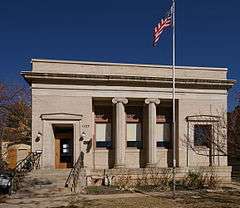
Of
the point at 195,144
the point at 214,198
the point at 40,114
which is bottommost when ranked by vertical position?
the point at 214,198

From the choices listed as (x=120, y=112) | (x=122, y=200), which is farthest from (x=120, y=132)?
(x=122, y=200)

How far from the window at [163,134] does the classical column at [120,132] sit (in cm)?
272

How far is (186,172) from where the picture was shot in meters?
26.8

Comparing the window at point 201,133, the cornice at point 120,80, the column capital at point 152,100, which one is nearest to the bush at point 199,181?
the window at point 201,133

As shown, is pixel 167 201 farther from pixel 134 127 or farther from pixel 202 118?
pixel 202 118

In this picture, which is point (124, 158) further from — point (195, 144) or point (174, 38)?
point (174, 38)

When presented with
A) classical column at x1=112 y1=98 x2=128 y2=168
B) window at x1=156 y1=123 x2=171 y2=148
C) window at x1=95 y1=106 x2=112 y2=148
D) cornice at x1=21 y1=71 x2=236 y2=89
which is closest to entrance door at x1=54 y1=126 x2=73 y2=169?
window at x1=95 y1=106 x2=112 y2=148

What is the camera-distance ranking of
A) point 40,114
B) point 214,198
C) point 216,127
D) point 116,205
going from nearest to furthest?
point 116,205 < point 214,198 < point 40,114 < point 216,127

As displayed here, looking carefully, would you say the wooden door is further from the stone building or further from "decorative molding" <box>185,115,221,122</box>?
"decorative molding" <box>185,115,221,122</box>

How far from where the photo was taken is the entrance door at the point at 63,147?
26.8 metres

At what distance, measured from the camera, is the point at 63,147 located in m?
27.1

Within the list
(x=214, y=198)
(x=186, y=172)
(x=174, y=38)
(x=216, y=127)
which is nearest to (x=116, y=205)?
(x=214, y=198)

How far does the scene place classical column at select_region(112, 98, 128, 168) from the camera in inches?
1040

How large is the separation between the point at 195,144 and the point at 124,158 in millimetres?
4996
